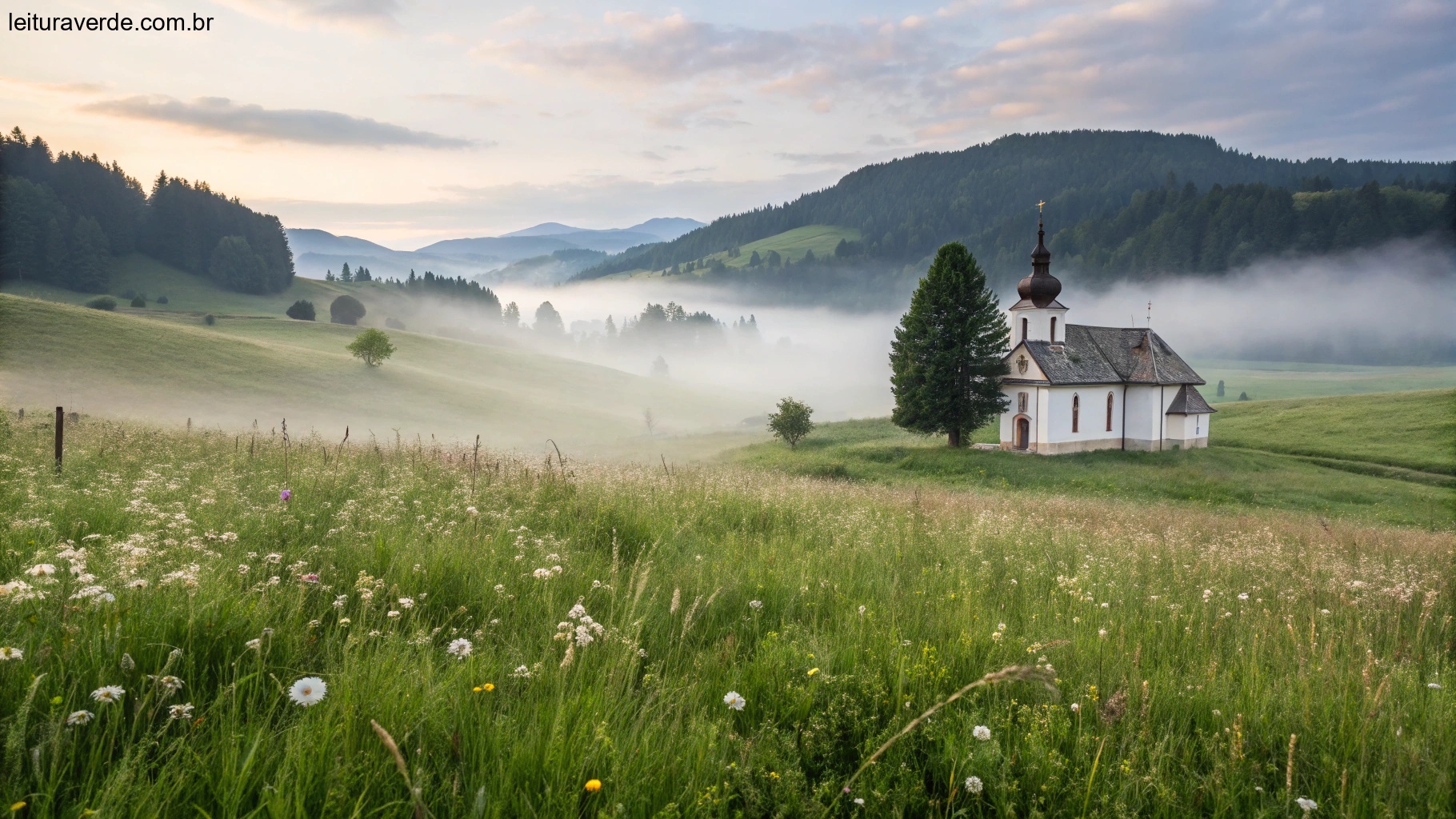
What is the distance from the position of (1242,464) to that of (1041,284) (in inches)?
686

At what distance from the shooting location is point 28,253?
93062 mm

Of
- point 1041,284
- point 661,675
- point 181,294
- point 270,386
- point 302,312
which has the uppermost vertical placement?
point 181,294

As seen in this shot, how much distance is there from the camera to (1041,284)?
50.0m

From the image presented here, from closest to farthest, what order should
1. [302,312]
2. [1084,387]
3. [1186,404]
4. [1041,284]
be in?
[1084,387], [1041,284], [1186,404], [302,312]

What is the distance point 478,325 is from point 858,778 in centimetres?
16613

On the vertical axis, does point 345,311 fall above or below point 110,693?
above

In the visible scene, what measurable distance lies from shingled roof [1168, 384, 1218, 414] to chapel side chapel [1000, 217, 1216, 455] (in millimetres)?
71

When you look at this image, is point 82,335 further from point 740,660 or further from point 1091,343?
point 1091,343

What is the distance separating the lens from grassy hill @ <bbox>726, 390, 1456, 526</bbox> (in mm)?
33812

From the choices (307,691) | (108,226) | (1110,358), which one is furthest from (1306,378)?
(108,226)

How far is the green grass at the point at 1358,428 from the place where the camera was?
152 ft

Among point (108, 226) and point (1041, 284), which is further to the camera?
point (108, 226)

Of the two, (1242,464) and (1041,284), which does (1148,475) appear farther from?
(1041,284)

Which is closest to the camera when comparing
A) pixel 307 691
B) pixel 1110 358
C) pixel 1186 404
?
pixel 307 691
